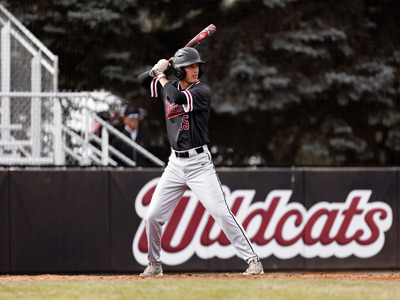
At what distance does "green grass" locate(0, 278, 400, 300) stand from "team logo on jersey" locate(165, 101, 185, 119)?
1.50 meters

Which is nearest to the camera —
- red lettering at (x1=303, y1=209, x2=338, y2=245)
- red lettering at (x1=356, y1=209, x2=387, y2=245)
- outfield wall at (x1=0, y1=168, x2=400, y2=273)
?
outfield wall at (x1=0, y1=168, x2=400, y2=273)

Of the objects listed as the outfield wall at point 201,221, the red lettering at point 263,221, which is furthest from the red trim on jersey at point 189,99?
the red lettering at point 263,221

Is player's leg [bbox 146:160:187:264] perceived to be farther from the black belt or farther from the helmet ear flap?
the helmet ear flap

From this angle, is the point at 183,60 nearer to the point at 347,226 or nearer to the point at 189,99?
the point at 189,99

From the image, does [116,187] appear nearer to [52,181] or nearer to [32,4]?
[52,181]

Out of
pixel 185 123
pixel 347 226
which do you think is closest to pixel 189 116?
pixel 185 123

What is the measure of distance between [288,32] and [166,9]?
102 inches

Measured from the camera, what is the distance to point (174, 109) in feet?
24.5

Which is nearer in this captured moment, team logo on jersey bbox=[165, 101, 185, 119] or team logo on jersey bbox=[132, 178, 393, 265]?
team logo on jersey bbox=[165, 101, 185, 119]

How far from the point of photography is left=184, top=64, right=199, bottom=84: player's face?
754cm

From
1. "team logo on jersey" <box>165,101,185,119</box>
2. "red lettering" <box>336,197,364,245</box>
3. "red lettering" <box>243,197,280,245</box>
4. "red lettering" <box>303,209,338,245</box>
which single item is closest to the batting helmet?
"team logo on jersey" <box>165,101,185,119</box>

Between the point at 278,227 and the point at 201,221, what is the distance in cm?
105

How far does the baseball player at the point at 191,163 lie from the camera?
7.45m

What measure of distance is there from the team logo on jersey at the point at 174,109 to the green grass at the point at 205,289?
1501mm
